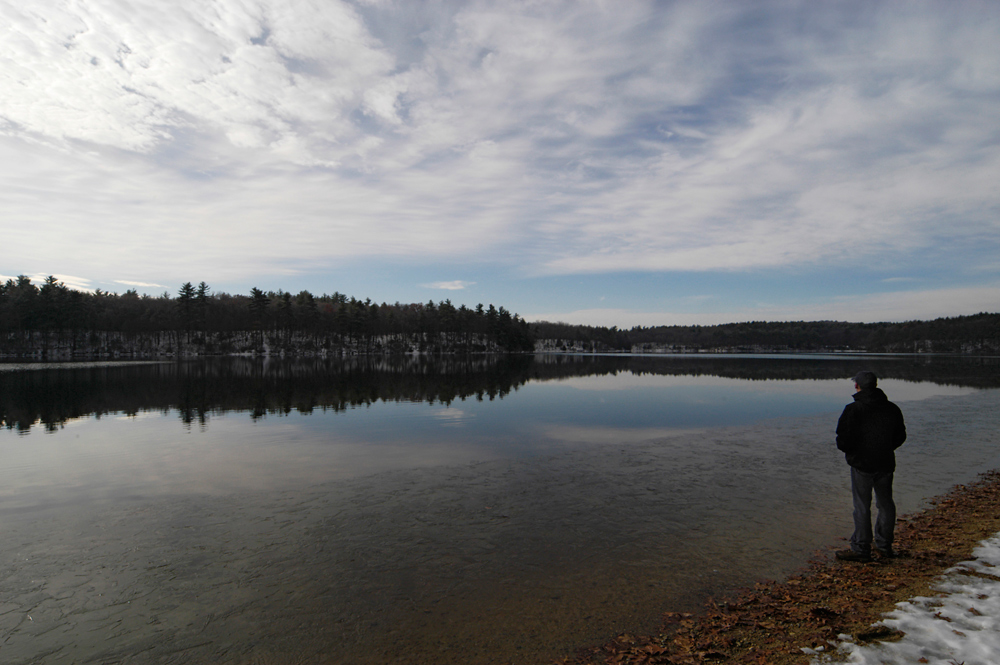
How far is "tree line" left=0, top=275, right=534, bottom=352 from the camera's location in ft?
312

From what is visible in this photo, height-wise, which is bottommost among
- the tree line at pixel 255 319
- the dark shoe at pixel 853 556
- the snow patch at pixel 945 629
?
the dark shoe at pixel 853 556

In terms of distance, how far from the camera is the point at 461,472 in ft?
41.8

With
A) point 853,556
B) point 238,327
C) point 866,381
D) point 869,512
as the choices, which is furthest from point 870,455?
point 238,327

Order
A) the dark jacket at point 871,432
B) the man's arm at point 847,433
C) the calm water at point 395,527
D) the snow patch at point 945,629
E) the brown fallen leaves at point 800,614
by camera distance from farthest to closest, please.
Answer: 1. the man's arm at point 847,433
2. the dark jacket at point 871,432
3. the calm water at point 395,527
4. the brown fallen leaves at point 800,614
5. the snow patch at point 945,629

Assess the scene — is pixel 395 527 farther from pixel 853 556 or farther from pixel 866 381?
pixel 866 381

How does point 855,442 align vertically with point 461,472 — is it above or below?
above

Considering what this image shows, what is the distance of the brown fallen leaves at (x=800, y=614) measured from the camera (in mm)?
5031

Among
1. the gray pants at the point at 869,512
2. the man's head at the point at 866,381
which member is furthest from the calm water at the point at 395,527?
the man's head at the point at 866,381

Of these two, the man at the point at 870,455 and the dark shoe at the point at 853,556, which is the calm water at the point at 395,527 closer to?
the dark shoe at the point at 853,556

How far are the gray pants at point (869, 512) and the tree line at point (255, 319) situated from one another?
125 meters

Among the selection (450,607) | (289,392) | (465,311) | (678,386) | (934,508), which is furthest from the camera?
(465,311)

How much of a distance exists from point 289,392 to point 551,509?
88.7ft

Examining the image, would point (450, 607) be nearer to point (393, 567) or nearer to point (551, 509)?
point (393, 567)

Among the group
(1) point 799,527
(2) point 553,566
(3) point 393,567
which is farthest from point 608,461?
(3) point 393,567
